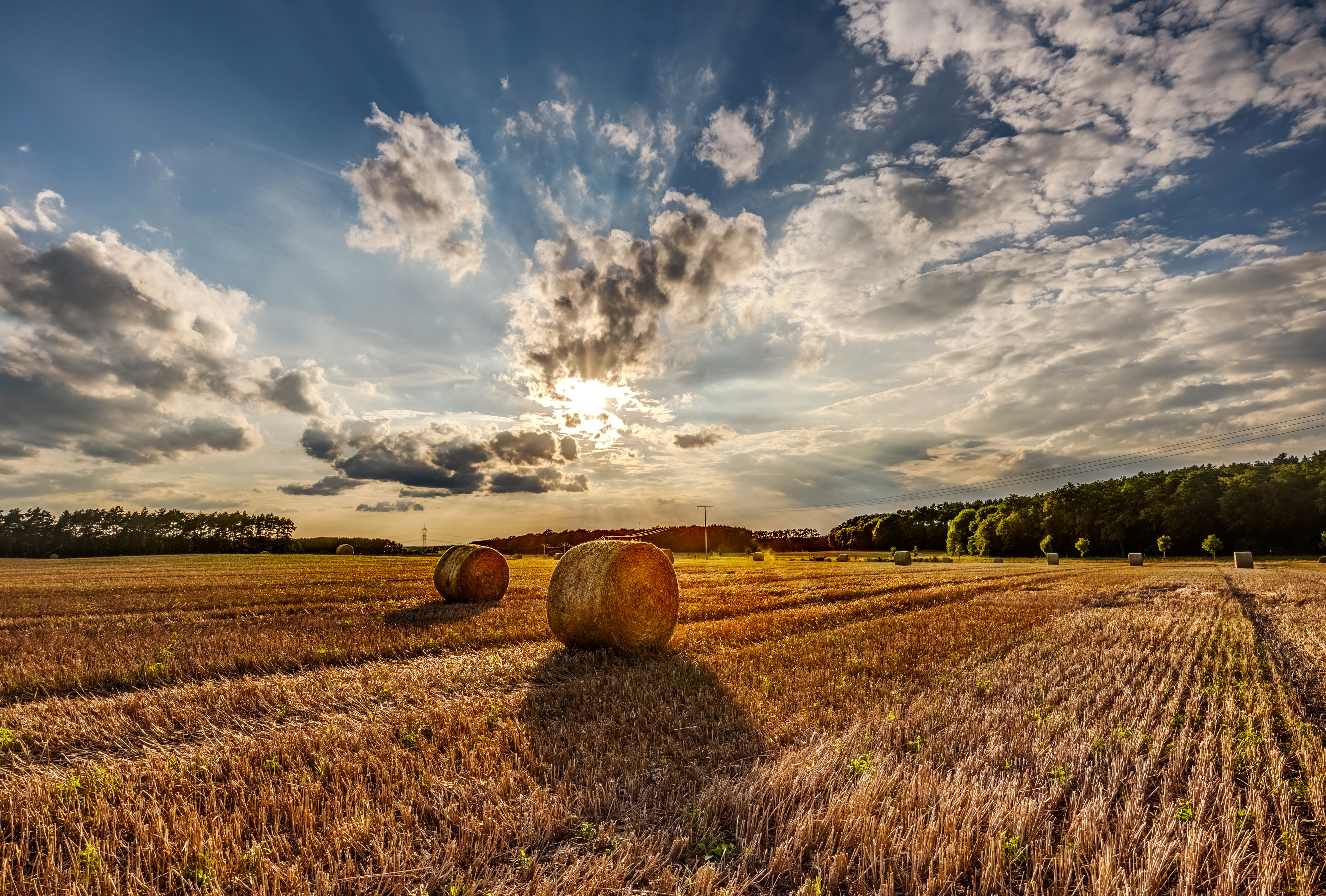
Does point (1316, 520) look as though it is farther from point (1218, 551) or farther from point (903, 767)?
point (903, 767)

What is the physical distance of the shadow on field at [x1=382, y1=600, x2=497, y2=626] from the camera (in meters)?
12.0

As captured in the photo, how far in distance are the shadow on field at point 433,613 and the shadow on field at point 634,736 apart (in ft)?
17.9

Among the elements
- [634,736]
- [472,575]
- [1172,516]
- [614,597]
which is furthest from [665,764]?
[1172,516]

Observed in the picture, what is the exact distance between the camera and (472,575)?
53.2ft

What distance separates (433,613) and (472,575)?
2.80m

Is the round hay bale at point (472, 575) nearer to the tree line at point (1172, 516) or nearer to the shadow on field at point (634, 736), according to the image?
the shadow on field at point (634, 736)

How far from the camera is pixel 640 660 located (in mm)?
8625

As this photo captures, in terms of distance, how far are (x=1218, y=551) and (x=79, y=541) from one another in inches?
5003

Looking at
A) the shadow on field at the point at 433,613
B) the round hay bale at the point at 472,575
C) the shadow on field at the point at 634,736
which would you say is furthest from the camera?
the round hay bale at the point at 472,575

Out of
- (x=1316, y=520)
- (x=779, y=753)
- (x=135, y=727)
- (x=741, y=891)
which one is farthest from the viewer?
(x=1316, y=520)

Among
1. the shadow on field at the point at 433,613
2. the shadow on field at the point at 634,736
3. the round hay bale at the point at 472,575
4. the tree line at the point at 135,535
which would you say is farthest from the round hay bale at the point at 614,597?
the tree line at the point at 135,535

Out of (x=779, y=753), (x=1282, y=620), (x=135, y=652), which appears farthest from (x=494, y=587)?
(x=1282, y=620)

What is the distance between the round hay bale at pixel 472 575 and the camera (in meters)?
16.1

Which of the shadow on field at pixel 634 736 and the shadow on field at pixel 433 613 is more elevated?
the shadow on field at pixel 634 736
